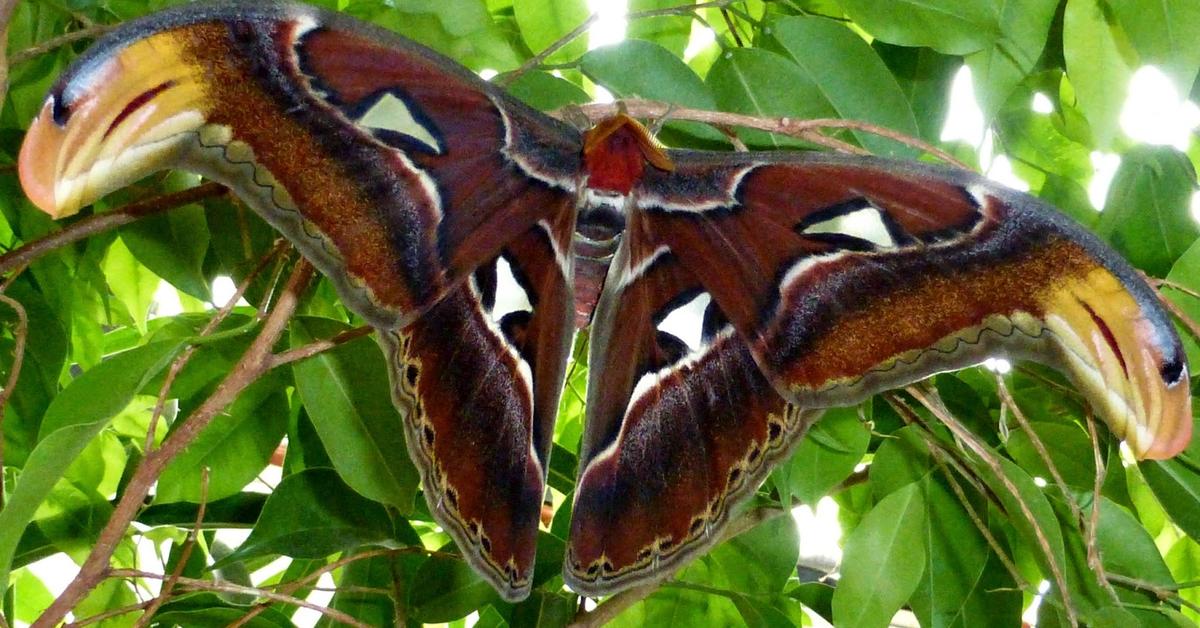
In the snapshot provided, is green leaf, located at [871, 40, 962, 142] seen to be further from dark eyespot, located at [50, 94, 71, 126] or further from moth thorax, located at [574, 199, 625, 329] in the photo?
dark eyespot, located at [50, 94, 71, 126]

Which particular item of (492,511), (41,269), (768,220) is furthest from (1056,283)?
(41,269)

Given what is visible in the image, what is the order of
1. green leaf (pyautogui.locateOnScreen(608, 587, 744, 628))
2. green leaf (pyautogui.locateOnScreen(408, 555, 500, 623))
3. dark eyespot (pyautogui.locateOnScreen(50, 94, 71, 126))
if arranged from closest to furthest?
A: 1. dark eyespot (pyautogui.locateOnScreen(50, 94, 71, 126))
2. green leaf (pyautogui.locateOnScreen(408, 555, 500, 623))
3. green leaf (pyautogui.locateOnScreen(608, 587, 744, 628))

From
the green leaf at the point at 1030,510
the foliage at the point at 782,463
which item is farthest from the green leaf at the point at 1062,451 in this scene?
the green leaf at the point at 1030,510

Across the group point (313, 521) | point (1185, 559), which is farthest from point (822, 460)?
point (1185, 559)

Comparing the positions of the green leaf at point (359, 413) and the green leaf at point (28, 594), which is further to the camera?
the green leaf at point (28, 594)

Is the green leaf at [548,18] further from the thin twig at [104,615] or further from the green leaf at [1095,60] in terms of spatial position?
the thin twig at [104,615]

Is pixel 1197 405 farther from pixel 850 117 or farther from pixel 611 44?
pixel 611 44

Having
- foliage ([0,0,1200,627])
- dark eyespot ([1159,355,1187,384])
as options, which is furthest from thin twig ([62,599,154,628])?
dark eyespot ([1159,355,1187,384])
